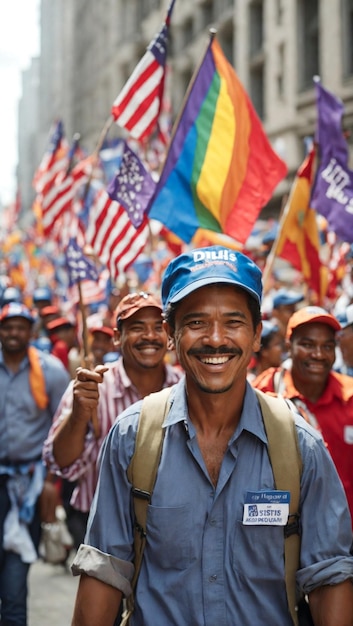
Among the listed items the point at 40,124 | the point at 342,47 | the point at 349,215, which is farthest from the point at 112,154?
the point at 40,124

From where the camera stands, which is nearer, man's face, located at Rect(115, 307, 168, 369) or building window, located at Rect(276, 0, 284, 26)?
man's face, located at Rect(115, 307, 168, 369)

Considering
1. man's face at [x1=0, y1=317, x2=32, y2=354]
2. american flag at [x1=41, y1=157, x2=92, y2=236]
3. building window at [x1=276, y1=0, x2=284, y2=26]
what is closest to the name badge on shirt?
man's face at [x1=0, y1=317, x2=32, y2=354]

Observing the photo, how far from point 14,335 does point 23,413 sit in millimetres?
545

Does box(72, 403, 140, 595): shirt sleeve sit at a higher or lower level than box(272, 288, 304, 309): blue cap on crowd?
lower

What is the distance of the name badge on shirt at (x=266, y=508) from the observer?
223cm

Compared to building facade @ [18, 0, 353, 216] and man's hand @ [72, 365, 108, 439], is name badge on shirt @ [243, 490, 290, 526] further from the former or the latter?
building facade @ [18, 0, 353, 216]

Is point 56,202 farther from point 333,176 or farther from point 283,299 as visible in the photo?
point 333,176

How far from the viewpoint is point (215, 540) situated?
7.39 ft

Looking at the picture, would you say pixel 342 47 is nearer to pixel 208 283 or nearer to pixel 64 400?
pixel 64 400

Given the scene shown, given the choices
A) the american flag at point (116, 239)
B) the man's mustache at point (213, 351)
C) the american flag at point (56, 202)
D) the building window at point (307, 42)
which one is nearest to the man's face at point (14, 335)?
the american flag at point (116, 239)

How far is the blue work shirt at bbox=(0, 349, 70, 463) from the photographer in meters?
5.18

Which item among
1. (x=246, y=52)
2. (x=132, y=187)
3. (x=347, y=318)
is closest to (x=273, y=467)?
(x=347, y=318)

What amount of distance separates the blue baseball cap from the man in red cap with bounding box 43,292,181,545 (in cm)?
162

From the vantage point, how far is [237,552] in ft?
7.38
